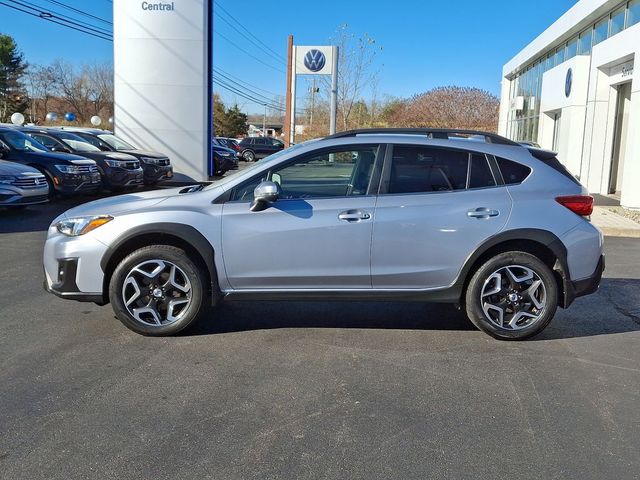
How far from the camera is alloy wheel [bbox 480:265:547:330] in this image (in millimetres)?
5191

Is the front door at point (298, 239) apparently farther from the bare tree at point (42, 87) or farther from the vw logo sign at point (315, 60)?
the bare tree at point (42, 87)

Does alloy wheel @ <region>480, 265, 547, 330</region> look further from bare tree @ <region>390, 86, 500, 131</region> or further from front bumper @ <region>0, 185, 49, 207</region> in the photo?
bare tree @ <region>390, 86, 500, 131</region>

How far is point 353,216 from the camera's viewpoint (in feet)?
16.6

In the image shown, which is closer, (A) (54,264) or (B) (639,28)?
(A) (54,264)

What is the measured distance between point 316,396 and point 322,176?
2.04 meters

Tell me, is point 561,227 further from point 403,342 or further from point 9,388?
point 9,388

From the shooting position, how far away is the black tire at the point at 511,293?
17.0ft

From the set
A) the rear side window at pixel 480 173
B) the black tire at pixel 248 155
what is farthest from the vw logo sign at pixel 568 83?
the black tire at pixel 248 155

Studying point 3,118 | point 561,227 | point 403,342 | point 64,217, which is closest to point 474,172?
point 561,227

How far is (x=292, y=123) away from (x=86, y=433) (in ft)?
76.5

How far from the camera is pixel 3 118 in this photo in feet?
208

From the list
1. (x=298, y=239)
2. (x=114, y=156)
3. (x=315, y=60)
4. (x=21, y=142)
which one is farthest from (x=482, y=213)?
(x=315, y=60)

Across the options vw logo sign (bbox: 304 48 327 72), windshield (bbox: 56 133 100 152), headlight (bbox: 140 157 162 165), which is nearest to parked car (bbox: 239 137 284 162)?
vw logo sign (bbox: 304 48 327 72)

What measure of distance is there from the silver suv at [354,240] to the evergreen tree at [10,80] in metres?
68.5
